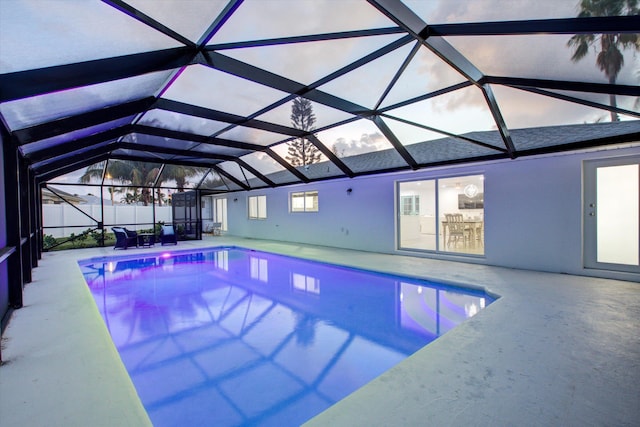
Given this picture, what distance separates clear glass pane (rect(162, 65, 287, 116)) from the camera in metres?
4.20

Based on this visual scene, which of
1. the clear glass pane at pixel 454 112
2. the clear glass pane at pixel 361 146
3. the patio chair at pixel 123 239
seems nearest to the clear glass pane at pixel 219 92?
the clear glass pane at pixel 361 146

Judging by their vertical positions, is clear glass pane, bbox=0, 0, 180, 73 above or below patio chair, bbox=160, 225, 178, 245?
above

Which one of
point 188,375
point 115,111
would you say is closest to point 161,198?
point 115,111

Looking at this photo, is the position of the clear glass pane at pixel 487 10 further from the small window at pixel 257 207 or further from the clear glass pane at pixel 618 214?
the small window at pixel 257 207

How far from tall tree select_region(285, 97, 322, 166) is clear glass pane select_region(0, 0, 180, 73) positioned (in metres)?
2.87

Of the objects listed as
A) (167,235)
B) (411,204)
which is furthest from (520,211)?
(167,235)

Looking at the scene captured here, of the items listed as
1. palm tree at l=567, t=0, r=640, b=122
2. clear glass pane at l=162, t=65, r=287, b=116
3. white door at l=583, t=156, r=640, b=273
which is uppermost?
clear glass pane at l=162, t=65, r=287, b=116

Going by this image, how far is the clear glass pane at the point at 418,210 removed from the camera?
10814 millimetres

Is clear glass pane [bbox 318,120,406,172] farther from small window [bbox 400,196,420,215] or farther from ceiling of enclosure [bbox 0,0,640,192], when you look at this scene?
small window [bbox 400,196,420,215]

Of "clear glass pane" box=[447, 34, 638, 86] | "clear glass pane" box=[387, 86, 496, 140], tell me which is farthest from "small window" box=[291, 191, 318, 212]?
"clear glass pane" box=[447, 34, 638, 86]

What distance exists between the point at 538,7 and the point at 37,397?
5049mm

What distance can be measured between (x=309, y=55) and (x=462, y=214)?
10.1 m

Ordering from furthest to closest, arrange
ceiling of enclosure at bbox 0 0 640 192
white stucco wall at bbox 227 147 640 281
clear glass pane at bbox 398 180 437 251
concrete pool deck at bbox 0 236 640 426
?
clear glass pane at bbox 398 180 437 251 < white stucco wall at bbox 227 147 640 281 < ceiling of enclosure at bbox 0 0 640 192 < concrete pool deck at bbox 0 236 640 426

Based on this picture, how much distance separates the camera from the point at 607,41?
9.65 ft
